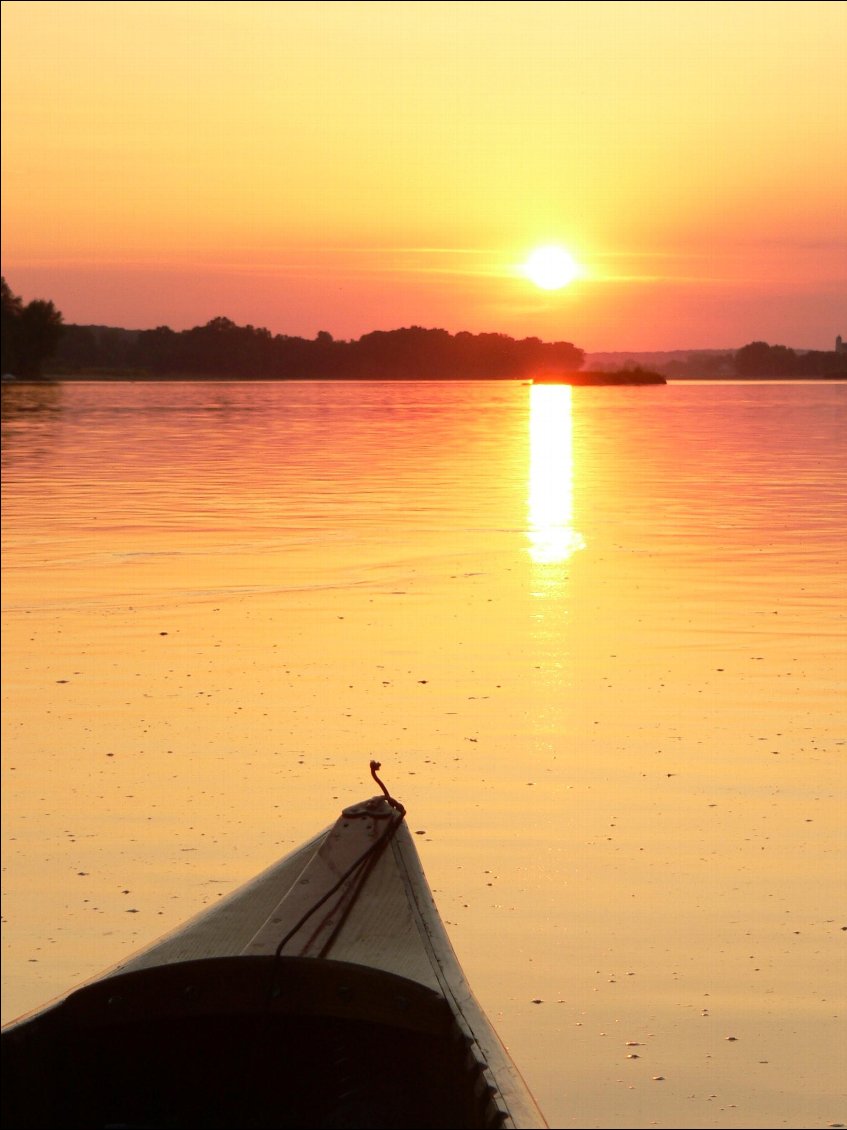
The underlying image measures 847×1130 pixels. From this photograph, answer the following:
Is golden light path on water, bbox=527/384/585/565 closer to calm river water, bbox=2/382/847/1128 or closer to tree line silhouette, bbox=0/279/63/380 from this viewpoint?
calm river water, bbox=2/382/847/1128

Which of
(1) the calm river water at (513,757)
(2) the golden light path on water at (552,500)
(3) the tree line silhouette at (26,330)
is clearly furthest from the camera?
(3) the tree line silhouette at (26,330)

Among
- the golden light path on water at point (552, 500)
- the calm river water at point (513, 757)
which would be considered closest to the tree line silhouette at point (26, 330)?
the golden light path on water at point (552, 500)

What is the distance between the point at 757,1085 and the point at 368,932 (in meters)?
1.59

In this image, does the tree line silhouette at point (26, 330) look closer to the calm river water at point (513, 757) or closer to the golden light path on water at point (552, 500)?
the golden light path on water at point (552, 500)

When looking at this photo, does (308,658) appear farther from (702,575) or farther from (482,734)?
(702,575)

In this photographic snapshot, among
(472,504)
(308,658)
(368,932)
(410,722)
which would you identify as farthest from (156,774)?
(472,504)

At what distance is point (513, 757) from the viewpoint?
10.3 meters

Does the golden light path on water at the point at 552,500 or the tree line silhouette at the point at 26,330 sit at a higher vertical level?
the tree line silhouette at the point at 26,330

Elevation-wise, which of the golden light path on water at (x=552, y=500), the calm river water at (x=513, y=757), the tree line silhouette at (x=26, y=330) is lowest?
the calm river water at (x=513, y=757)

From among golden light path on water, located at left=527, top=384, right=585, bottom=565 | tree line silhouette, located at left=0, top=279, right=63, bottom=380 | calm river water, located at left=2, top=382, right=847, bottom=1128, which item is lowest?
calm river water, located at left=2, top=382, right=847, bottom=1128

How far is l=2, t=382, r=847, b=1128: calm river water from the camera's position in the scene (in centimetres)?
660

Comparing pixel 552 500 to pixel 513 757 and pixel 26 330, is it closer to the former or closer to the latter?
pixel 513 757

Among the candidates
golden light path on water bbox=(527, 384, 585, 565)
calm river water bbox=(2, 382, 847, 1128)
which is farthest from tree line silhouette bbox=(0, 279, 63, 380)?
calm river water bbox=(2, 382, 847, 1128)

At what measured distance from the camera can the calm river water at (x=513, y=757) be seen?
6.60 meters
